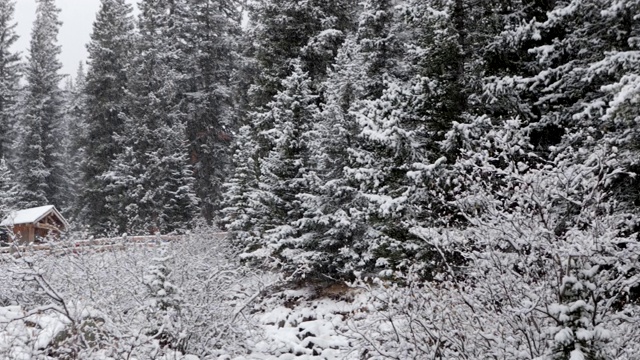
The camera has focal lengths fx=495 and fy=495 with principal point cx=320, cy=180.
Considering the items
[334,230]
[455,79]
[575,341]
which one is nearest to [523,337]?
[575,341]

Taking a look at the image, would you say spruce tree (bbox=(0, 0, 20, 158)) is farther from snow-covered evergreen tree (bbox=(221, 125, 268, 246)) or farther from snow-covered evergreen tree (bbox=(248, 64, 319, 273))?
snow-covered evergreen tree (bbox=(248, 64, 319, 273))

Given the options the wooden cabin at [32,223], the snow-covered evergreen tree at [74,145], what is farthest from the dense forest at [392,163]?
the wooden cabin at [32,223]

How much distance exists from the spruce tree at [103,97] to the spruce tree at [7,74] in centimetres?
772

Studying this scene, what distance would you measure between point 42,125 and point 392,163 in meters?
33.8

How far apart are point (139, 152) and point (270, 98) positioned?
12.0 meters

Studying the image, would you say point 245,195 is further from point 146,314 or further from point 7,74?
point 7,74

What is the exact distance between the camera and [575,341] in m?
4.33

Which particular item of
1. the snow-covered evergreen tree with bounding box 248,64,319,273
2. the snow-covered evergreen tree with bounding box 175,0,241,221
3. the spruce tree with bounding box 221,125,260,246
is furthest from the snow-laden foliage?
the snow-covered evergreen tree with bounding box 175,0,241,221

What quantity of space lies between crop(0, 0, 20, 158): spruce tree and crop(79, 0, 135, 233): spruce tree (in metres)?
7.72

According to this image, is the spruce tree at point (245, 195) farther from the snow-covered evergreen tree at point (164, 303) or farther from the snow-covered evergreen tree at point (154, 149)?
the snow-covered evergreen tree at point (164, 303)

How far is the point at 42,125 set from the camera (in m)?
37.2

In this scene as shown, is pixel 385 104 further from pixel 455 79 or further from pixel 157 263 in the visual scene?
pixel 157 263

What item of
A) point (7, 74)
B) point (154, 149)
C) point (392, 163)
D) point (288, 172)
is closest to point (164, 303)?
point (392, 163)

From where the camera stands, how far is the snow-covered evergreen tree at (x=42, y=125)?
1394 inches
